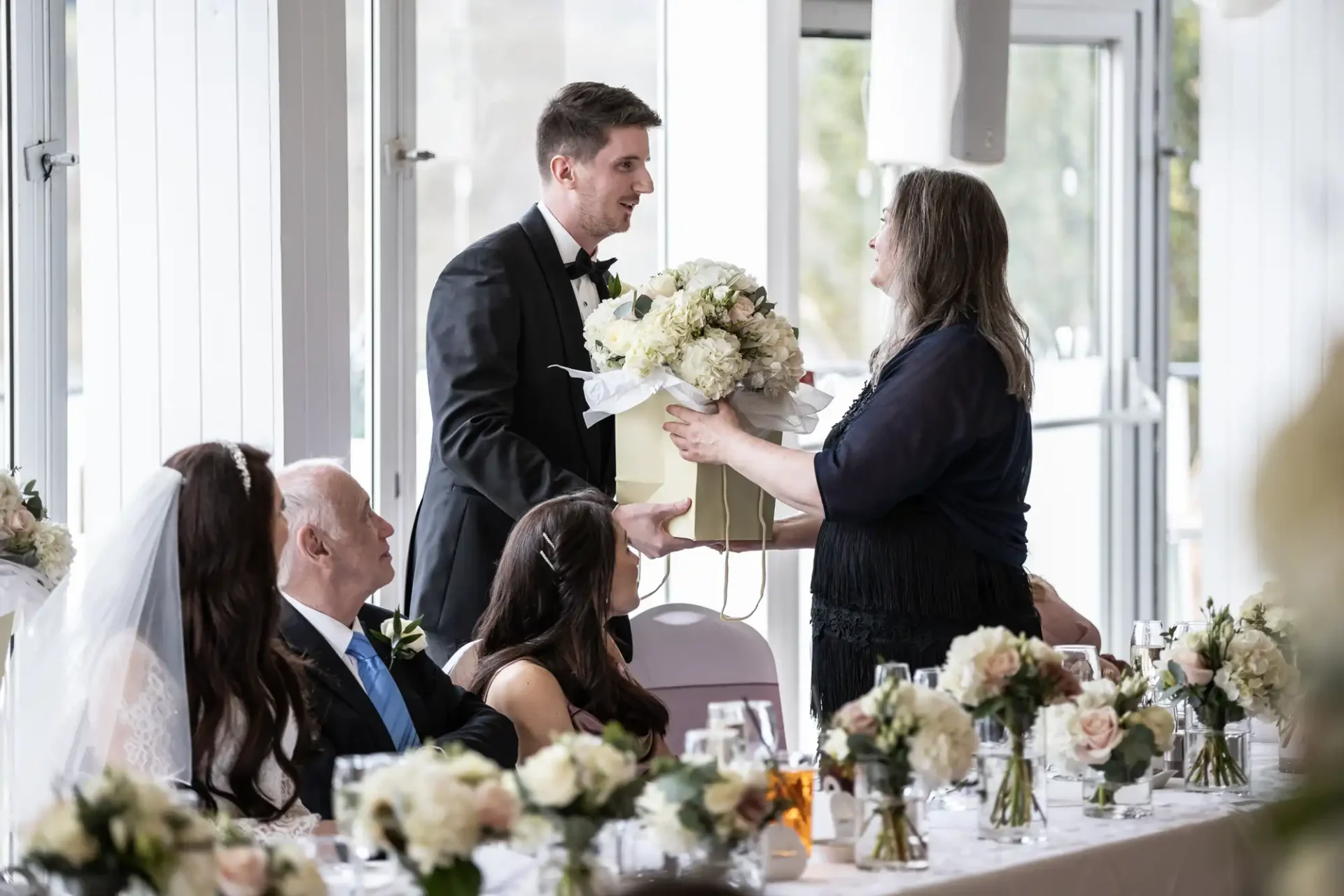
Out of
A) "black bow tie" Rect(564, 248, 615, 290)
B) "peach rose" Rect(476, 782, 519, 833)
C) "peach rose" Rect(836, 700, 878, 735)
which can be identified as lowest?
"peach rose" Rect(836, 700, 878, 735)

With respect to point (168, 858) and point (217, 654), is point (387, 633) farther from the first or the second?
point (168, 858)

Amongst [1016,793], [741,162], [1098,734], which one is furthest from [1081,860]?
[741,162]

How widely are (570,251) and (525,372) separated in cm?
30

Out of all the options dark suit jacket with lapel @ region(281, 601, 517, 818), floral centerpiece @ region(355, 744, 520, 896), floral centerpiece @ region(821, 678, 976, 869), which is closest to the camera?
floral centerpiece @ region(355, 744, 520, 896)

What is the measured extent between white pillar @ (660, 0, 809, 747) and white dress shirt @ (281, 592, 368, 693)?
101 inches

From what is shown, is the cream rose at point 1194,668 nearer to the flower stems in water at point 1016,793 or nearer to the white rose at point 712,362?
the flower stems in water at point 1016,793

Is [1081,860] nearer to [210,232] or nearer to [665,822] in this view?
[665,822]

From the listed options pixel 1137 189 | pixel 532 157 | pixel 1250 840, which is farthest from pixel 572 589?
pixel 1137 189

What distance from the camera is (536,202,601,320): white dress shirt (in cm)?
363

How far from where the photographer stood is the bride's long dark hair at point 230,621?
2303mm

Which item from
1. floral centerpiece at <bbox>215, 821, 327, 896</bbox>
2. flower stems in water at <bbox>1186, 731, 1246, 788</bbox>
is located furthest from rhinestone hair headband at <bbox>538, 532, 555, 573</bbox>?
floral centerpiece at <bbox>215, 821, 327, 896</bbox>

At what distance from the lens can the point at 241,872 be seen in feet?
4.88

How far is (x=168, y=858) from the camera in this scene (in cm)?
145

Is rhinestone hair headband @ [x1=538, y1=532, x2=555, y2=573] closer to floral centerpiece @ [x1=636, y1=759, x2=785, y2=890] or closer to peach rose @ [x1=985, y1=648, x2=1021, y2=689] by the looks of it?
peach rose @ [x1=985, y1=648, x2=1021, y2=689]
